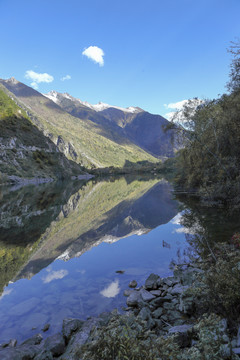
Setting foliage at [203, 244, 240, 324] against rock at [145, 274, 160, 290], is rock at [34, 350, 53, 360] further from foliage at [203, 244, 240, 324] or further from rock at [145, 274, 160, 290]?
rock at [145, 274, 160, 290]

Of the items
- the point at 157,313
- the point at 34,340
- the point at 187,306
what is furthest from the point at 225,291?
the point at 34,340

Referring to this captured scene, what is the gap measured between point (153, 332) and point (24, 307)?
696 cm

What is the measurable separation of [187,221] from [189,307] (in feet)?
45.0

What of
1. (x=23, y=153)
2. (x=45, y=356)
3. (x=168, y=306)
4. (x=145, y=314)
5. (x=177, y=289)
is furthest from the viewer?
(x=23, y=153)

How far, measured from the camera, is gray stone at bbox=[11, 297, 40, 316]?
26.6ft

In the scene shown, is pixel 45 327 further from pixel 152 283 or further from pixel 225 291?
pixel 225 291

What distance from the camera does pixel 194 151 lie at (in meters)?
28.9

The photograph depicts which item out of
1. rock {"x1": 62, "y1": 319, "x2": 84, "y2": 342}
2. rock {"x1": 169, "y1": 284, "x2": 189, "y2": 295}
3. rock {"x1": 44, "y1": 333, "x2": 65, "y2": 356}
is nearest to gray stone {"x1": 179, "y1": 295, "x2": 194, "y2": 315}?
rock {"x1": 169, "y1": 284, "x2": 189, "y2": 295}

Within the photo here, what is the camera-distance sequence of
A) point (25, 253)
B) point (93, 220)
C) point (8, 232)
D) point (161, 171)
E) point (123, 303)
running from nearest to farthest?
point (123, 303)
point (25, 253)
point (8, 232)
point (93, 220)
point (161, 171)

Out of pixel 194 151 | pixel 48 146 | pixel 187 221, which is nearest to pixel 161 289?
pixel 187 221

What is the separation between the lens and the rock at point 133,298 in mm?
7773

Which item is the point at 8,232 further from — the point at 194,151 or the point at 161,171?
the point at 161,171

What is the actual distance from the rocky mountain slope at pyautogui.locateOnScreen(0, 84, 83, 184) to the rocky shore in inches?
2681

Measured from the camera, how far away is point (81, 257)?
13453 mm
